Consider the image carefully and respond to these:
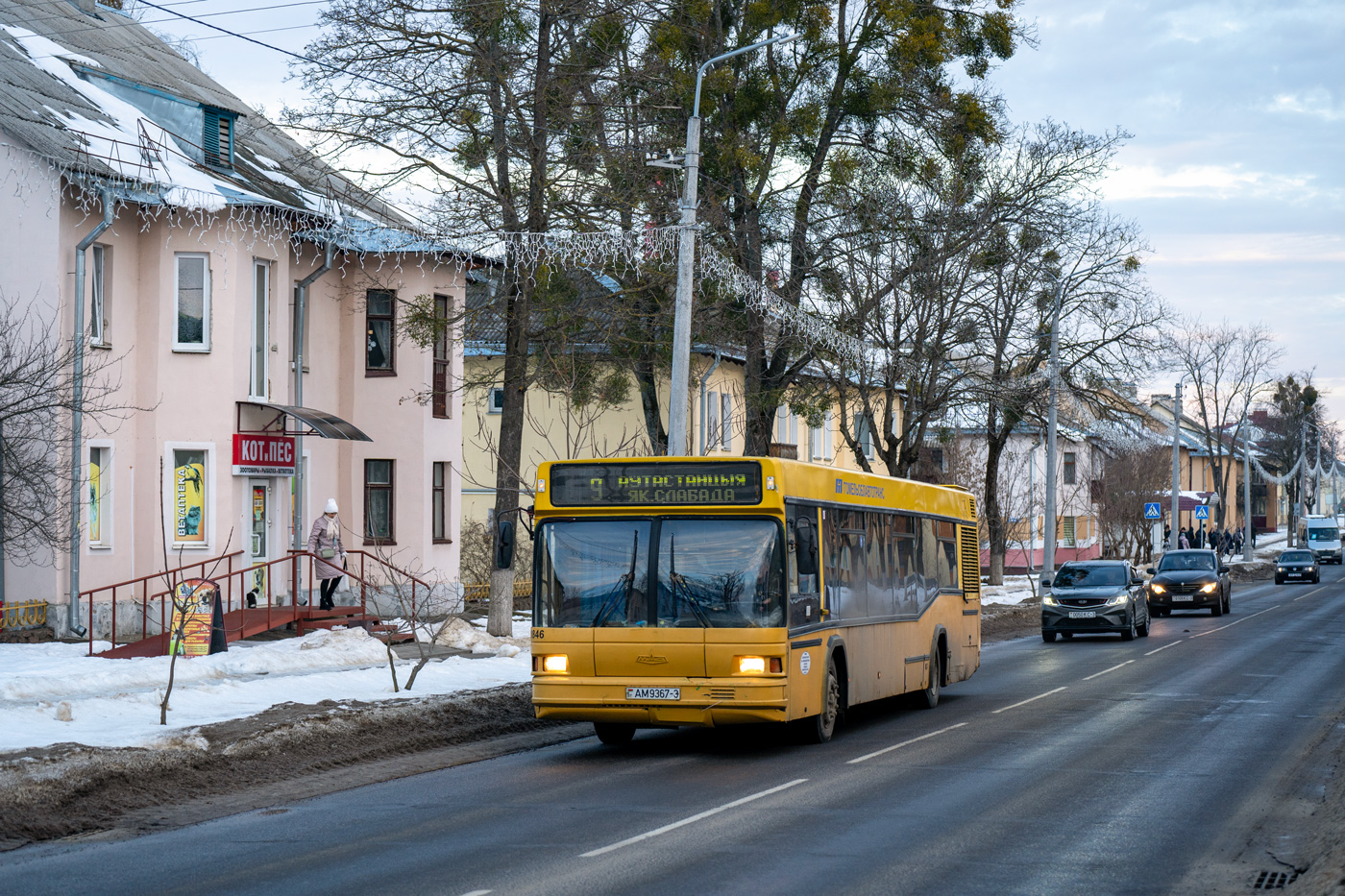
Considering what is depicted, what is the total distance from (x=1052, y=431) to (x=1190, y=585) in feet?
18.7

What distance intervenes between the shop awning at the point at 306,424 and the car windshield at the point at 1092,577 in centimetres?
1525

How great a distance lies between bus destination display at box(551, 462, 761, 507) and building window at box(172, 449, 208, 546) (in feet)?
46.6

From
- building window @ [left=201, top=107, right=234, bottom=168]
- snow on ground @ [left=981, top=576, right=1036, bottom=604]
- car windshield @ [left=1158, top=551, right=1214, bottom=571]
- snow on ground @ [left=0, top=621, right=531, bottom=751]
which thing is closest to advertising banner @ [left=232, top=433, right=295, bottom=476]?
snow on ground @ [left=0, top=621, right=531, bottom=751]

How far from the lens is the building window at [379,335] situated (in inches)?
1231

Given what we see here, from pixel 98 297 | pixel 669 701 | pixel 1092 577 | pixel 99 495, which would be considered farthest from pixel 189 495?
pixel 1092 577

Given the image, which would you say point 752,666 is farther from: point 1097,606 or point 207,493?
point 1097,606

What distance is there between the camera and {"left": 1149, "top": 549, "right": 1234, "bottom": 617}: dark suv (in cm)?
4031

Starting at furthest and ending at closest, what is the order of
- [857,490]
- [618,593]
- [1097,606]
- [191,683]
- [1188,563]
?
1. [1188,563]
2. [1097,606]
3. [191,683]
4. [857,490]
5. [618,593]

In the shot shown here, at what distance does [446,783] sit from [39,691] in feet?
19.2

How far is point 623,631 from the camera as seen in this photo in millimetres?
13648

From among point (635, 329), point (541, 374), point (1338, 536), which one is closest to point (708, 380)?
point (635, 329)

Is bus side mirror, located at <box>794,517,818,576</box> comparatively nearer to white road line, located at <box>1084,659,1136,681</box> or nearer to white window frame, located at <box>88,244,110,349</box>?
white road line, located at <box>1084,659,1136,681</box>

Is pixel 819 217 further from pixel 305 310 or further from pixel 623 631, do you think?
pixel 623 631

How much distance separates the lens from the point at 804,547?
1345 cm
